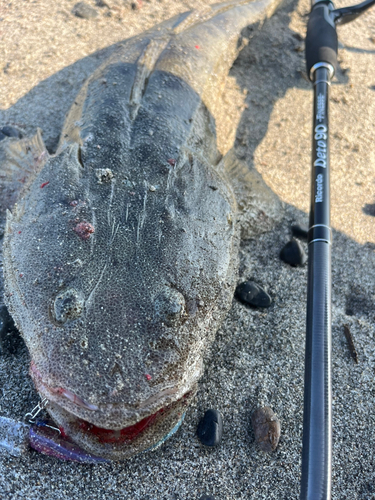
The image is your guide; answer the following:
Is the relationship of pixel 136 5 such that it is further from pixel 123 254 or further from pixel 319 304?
pixel 319 304

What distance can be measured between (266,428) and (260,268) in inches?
51.1

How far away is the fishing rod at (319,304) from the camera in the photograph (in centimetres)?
180

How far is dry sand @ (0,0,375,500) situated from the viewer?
7.27 ft

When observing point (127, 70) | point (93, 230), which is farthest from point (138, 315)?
point (127, 70)

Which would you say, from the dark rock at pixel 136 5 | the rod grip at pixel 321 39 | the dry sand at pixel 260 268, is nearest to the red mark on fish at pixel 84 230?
the dry sand at pixel 260 268

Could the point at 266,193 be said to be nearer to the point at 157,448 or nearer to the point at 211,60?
the point at 211,60

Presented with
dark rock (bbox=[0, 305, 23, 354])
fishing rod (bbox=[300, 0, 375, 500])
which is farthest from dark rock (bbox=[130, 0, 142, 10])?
dark rock (bbox=[0, 305, 23, 354])

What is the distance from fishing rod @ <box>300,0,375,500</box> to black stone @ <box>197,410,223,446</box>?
2.01ft

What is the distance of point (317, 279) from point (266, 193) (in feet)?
4.72

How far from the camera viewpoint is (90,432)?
1.99 m

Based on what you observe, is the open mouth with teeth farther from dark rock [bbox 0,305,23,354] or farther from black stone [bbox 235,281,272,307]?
black stone [bbox 235,281,272,307]

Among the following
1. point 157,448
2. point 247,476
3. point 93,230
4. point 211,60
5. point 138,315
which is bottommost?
point 247,476

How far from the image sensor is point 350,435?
8.15 feet

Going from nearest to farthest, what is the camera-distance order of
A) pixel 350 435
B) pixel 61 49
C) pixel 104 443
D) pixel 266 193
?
pixel 104 443
pixel 350 435
pixel 266 193
pixel 61 49
